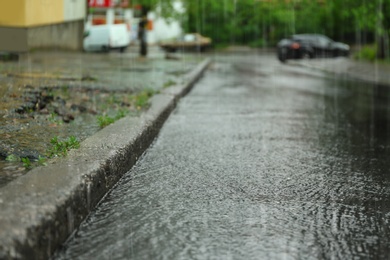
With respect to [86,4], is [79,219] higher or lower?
lower

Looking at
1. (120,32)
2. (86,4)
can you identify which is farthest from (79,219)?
(120,32)

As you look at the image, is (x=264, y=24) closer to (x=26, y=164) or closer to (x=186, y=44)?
(x=186, y=44)

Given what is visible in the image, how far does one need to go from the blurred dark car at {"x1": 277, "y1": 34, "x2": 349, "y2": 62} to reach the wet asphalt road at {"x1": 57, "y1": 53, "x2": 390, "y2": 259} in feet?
78.5

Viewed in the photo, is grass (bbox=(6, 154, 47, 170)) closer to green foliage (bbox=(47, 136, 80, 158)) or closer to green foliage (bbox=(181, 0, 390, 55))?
green foliage (bbox=(47, 136, 80, 158))

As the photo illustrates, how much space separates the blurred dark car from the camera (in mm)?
31408

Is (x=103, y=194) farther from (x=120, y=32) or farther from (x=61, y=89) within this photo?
(x=120, y=32)

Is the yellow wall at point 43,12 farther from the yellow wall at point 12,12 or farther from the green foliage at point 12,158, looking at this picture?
the green foliage at point 12,158

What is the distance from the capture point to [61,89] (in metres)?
8.84

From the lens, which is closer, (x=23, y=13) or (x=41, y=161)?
(x=41, y=161)

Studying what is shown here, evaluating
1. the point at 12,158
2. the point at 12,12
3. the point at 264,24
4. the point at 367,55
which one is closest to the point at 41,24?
the point at 12,12

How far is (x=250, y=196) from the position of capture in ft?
12.9

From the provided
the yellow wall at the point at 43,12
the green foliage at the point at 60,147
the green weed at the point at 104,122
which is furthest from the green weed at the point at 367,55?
the green foliage at the point at 60,147

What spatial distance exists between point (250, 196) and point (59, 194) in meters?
1.42

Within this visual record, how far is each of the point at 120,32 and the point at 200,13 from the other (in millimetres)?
12876
